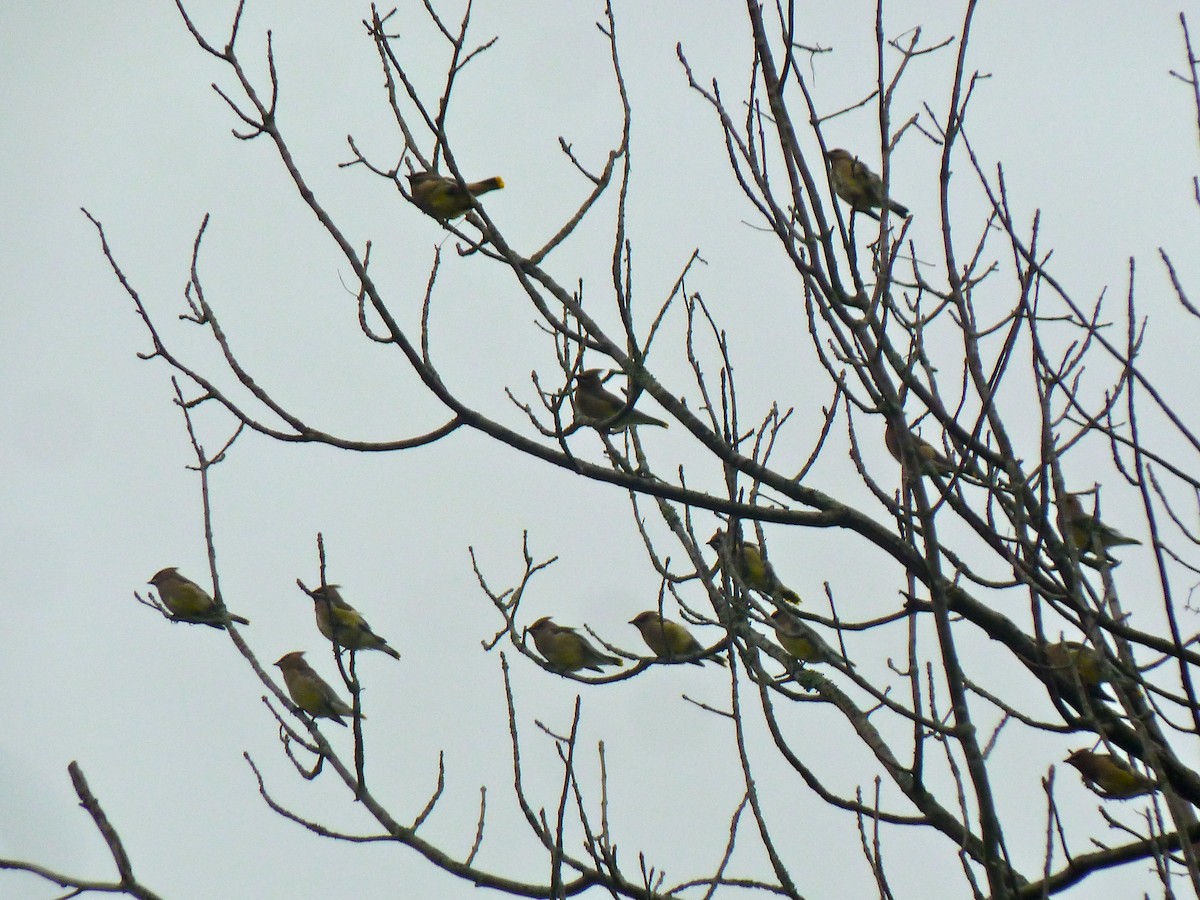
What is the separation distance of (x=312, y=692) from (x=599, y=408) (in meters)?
2.82

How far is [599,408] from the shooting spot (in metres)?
8.27

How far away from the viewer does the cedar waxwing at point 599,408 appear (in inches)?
174

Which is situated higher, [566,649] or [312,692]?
[566,649]

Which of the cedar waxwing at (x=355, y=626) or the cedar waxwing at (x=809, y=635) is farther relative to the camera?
the cedar waxwing at (x=355, y=626)

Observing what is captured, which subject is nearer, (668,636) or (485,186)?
(485,186)

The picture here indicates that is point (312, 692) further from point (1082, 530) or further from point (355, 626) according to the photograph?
point (1082, 530)

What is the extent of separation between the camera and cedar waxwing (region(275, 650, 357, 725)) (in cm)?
915

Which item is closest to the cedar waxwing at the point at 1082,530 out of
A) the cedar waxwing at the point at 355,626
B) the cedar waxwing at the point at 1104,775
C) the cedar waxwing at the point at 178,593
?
the cedar waxwing at the point at 1104,775

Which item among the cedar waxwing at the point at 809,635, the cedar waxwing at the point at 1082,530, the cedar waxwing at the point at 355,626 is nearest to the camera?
the cedar waxwing at the point at 809,635

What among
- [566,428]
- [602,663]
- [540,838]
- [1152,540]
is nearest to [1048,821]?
[1152,540]

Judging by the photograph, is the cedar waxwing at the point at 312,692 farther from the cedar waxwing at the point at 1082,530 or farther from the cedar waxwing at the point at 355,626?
the cedar waxwing at the point at 1082,530

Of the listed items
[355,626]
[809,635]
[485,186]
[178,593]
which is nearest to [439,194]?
[485,186]

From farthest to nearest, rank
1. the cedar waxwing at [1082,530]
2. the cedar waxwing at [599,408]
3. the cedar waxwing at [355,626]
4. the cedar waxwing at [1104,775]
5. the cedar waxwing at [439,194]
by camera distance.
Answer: the cedar waxwing at [355,626] < the cedar waxwing at [1082,530] < the cedar waxwing at [1104,775] < the cedar waxwing at [439,194] < the cedar waxwing at [599,408]

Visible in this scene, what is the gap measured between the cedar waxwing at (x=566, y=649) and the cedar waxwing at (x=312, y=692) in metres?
1.40
